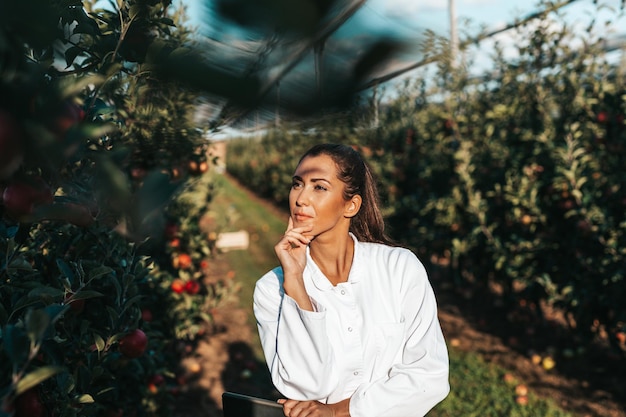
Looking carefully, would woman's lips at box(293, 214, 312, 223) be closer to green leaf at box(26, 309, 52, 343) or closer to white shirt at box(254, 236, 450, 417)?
white shirt at box(254, 236, 450, 417)

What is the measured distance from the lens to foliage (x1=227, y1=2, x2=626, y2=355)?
380 cm

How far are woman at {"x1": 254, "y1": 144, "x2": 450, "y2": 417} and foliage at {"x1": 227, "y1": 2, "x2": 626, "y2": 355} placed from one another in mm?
1370

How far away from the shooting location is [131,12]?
2.39 ft

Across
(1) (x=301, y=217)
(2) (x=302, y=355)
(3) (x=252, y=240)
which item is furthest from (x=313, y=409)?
(3) (x=252, y=240)

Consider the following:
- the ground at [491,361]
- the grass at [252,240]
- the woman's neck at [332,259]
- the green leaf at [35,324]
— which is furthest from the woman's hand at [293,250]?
the grass at [252,240]

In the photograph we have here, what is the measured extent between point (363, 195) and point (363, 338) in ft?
1.62

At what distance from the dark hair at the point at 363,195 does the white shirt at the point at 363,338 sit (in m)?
0.19

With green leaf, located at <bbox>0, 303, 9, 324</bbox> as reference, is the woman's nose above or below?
above

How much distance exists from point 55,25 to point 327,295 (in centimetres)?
122

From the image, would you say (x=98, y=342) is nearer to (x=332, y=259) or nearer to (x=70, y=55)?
(x=332, y=259)

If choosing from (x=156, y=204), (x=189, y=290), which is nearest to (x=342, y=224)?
(x=156, y=204)

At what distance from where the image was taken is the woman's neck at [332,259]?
1.71 metres

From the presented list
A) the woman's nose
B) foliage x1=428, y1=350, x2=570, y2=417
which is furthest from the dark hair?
foliage x1=428, y1=350, x2=570, y2=417

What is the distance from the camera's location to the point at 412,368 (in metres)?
1.51
